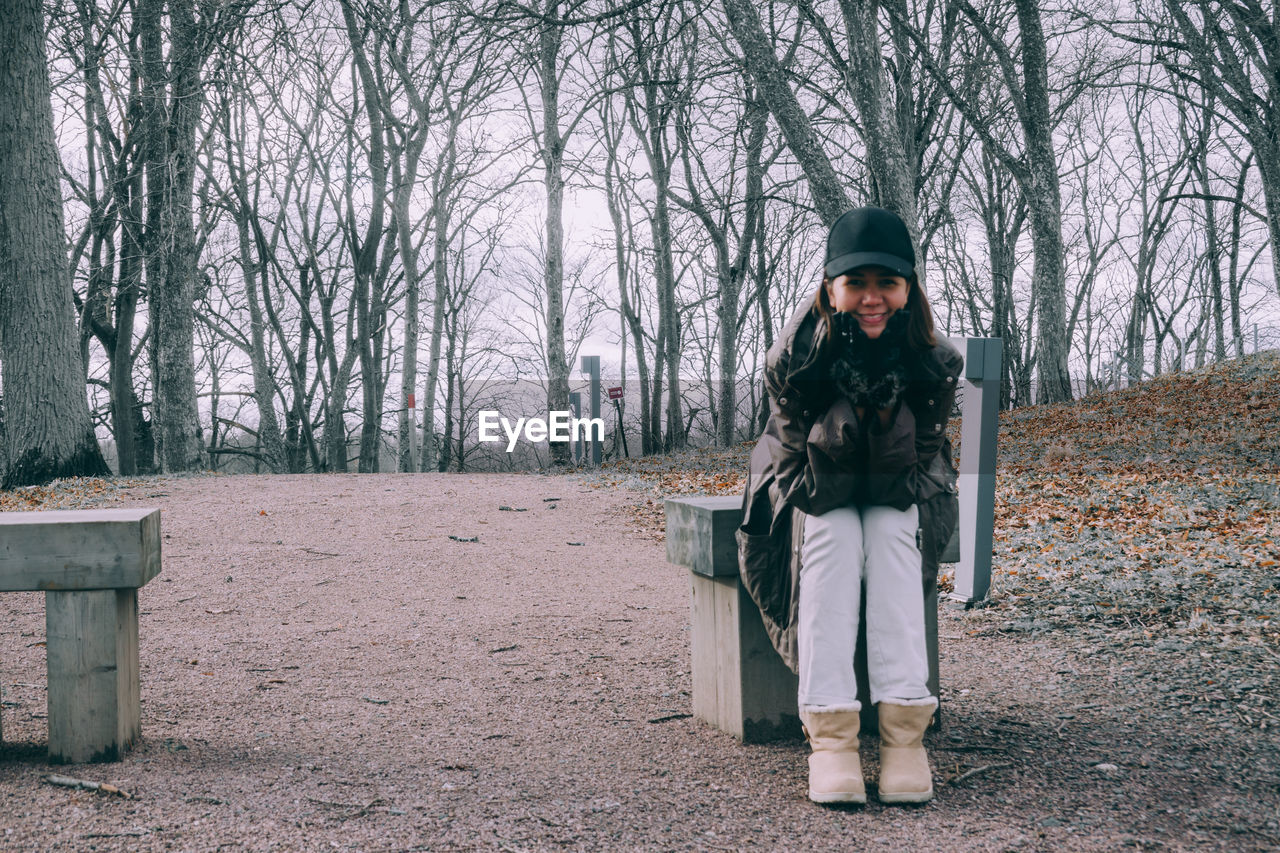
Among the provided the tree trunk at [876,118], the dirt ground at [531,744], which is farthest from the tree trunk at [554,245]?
the dirt ground at [531,744]

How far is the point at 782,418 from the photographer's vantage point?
2668mm

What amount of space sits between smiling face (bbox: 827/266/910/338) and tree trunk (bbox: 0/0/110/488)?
1036 centimetres

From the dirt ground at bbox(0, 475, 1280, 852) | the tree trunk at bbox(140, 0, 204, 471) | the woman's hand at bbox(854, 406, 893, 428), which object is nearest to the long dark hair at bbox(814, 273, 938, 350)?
the woman's hand at bbox(854, 406, 893, 428)

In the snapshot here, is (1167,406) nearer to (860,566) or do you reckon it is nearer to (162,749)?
(860,566)

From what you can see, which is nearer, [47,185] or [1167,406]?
[47,185]

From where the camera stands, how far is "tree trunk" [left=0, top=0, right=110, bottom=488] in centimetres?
1020

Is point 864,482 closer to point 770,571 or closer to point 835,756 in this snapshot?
point 770,571

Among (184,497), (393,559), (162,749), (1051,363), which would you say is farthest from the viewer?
(1051,363)

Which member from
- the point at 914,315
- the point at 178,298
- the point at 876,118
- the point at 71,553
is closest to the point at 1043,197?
the point at 876,118

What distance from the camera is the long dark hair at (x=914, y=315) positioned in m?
2.60

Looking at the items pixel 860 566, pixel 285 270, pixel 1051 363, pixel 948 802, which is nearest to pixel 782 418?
pixel 860 566

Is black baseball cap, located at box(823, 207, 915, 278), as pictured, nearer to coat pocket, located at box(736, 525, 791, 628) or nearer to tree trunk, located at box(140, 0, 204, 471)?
coat pocket, located at box(736, 525, 791, 628)

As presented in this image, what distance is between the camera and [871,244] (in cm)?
261

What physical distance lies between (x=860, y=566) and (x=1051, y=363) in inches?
517
